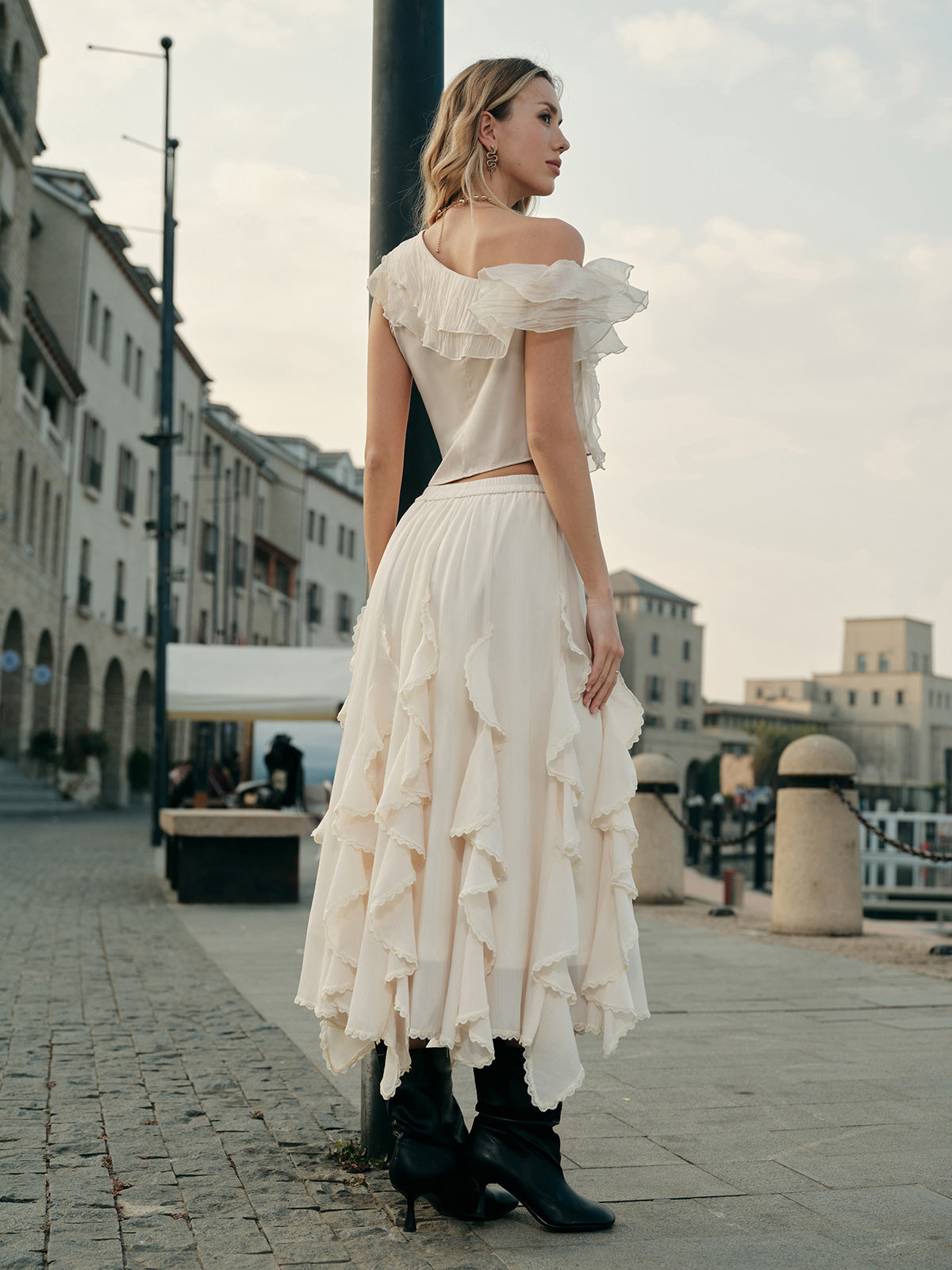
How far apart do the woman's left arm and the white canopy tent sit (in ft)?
37.6

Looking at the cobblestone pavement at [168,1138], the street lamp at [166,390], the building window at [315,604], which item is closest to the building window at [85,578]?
the street lamp at [166,390]

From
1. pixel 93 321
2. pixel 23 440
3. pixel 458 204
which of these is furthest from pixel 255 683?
pixel 93 321

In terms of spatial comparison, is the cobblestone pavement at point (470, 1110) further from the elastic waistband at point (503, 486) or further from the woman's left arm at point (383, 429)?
the elastic waistband at point (503, 486)

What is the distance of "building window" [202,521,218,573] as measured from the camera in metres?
53.0

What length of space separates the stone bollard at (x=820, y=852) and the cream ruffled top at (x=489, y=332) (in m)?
6.49

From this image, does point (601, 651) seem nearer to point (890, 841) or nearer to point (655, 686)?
point (890, 841)

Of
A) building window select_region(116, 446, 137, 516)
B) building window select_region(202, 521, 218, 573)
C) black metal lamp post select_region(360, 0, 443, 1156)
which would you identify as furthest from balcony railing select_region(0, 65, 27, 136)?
black metal lamp post select_region(360, 0, 443, 1156)

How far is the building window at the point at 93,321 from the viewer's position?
40188 mm

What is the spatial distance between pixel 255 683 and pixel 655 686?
8078cm

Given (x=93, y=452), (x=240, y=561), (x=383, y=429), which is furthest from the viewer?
(x=240, y=561)

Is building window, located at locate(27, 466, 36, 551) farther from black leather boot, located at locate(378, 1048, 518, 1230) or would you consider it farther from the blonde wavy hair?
black leather boot, located at locate(378, 1048, 518, 1230)

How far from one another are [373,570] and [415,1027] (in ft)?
3.42

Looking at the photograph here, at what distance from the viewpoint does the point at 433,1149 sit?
8.82ft

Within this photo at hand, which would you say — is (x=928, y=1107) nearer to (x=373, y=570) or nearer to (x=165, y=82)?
(x=373, y=570)
